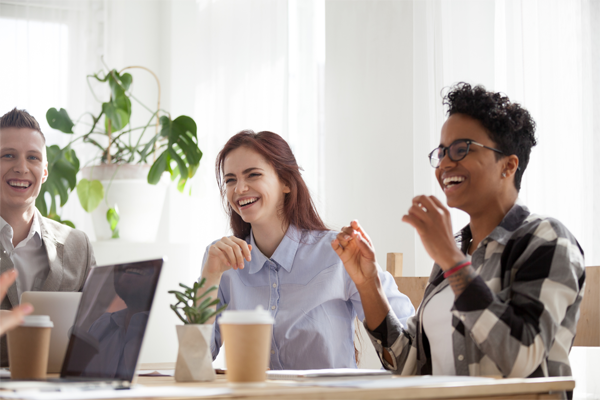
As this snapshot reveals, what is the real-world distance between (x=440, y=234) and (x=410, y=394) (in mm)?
352

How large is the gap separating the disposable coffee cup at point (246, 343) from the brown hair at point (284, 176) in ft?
3.37

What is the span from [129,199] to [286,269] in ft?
5.17

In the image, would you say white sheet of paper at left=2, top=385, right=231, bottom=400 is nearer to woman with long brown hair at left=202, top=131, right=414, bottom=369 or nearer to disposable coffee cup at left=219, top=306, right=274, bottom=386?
disposable coffee cup at left=219, top=306, right=274, bottom=386

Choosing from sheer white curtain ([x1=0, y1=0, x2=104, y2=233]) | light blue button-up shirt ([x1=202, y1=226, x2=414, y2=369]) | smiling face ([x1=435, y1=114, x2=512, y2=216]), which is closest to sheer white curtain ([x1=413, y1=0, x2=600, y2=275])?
light blue button-up shirt ([x1=202, y1=226, x2=414, y2=369])

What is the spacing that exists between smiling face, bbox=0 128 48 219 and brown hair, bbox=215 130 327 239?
56 centimetres

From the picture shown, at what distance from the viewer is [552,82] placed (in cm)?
192

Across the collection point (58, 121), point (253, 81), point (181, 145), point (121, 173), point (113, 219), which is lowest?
point (113, 219)

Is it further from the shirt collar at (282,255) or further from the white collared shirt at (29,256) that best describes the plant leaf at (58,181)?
the shirt collar at (282,255)

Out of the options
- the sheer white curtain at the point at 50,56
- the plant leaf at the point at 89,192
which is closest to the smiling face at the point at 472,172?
the plant leaf at the point at 89,192

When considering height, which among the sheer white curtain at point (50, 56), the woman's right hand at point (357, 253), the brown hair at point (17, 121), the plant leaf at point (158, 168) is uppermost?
the sheer white curtain at point (50, 56)

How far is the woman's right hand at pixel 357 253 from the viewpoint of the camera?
1.46 m

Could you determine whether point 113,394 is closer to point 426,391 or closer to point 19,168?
point 426,391

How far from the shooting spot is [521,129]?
1.37m

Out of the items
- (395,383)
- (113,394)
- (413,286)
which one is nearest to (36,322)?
(113,394)
